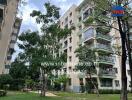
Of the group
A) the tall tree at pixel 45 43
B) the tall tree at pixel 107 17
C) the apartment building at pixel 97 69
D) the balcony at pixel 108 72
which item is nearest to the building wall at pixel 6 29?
the tall tree at pixel 45 43

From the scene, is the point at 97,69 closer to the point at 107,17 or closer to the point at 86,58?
Answer: the point at 86,58

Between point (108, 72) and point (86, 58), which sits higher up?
point (86, 58)

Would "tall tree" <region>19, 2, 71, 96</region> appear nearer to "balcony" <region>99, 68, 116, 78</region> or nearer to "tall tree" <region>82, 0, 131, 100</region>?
"tall tree" <region>82, 0, 131, 100</region>

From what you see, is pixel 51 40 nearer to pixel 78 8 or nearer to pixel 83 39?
pixel 83 39

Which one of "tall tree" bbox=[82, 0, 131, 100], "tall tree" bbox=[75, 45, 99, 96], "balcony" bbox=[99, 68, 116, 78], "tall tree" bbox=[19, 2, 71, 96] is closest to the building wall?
"tall tree" bbox=[19, 2, 71, 96]

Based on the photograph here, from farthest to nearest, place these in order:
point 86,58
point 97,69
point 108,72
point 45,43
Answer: point 108,72 → point 97,69 → point 86,58 → point 45,43

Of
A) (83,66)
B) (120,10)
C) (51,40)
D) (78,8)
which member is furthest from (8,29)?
(78,8)

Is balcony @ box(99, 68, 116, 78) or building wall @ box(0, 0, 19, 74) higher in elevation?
building wall @ box(0, 0, 19, 74)

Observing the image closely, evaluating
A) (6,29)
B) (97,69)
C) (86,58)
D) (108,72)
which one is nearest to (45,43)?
(6,29)

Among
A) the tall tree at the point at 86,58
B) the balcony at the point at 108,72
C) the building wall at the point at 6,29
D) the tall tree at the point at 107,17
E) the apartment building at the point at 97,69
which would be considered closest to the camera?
the tall tree at the point at 107,17

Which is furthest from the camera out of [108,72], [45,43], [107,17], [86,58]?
[108,72]

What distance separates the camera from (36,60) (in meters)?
28.1

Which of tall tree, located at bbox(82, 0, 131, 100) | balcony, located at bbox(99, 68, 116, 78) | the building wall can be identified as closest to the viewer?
tall tree, located at bbox(82, 0, 131, 100)

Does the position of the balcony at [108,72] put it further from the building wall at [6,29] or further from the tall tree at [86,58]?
the building wall at [6,29]
